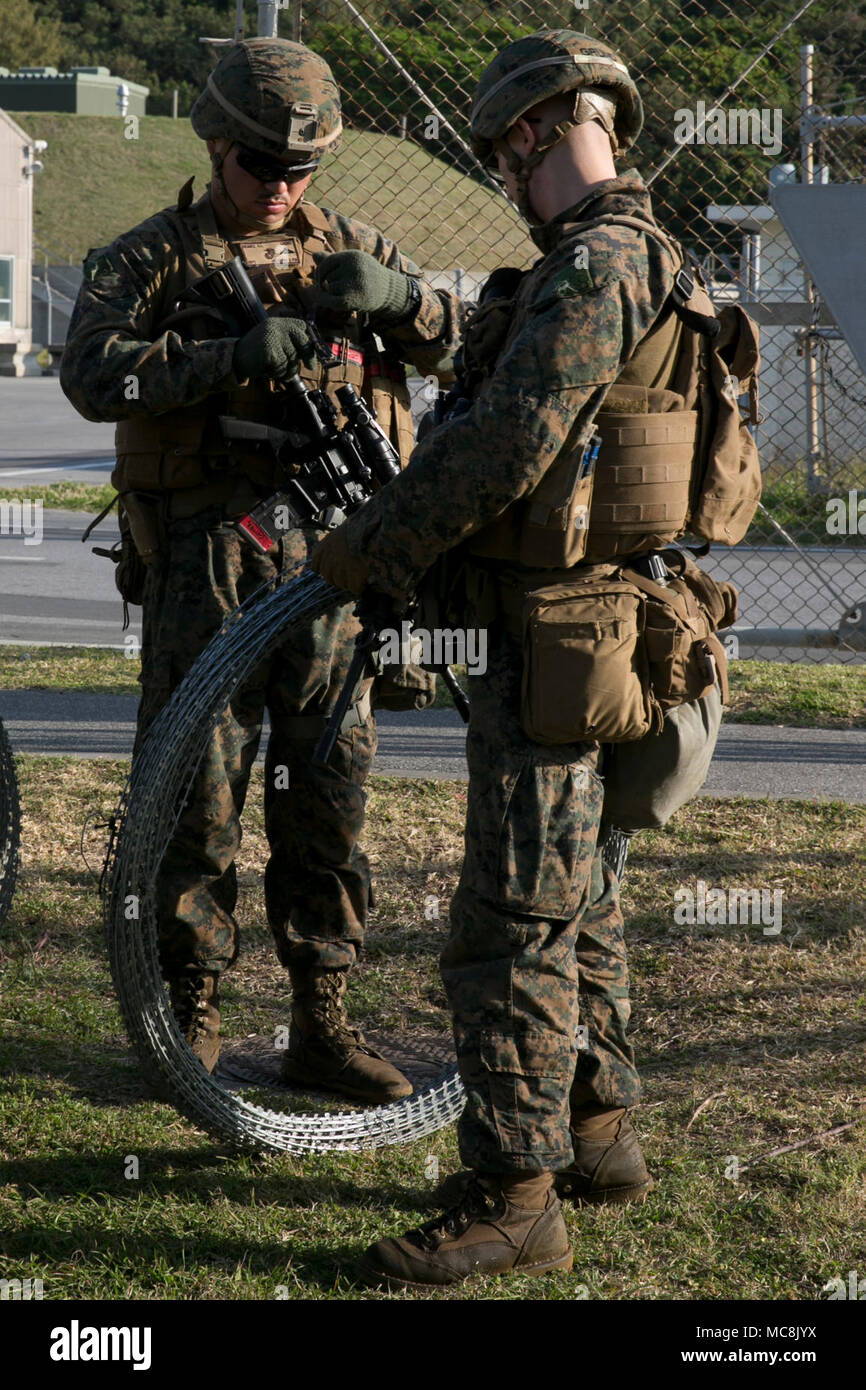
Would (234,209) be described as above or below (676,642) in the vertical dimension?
above

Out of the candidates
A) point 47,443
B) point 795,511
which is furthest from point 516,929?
point 47,443

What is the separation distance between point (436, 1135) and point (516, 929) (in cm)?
98

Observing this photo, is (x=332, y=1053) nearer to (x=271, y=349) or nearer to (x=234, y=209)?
(x=271, y=349)

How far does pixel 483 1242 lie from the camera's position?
2836 mm

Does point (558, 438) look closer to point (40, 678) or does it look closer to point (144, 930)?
point (144, 930)

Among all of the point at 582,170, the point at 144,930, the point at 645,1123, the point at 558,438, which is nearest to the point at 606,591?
the point at 558,438

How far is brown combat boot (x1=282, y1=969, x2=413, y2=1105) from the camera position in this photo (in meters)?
3.67

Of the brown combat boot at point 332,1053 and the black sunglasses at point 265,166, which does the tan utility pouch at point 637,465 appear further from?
the brown combat boot at point 332,1053

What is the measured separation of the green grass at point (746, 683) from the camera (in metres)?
7.21

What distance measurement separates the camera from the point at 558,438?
2.60 meters

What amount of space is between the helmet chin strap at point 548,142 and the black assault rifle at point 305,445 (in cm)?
69

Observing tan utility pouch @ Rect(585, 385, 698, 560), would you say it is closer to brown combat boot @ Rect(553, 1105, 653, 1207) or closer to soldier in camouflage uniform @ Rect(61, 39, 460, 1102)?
soldier in camouflage uniform @ Rect(61, 39, 460, 1102)

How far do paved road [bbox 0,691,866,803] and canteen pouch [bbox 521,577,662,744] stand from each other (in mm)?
3392
